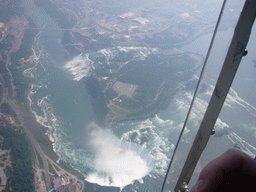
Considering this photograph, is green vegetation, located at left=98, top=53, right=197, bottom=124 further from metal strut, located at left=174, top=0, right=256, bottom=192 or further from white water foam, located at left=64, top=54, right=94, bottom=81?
metal strut, located at left=174, top=0, right=256, bottom=192

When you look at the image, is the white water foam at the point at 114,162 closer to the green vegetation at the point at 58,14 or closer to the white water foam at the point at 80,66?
the white water foam at the point at 80,66

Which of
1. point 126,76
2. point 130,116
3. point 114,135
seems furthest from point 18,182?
point 126,76

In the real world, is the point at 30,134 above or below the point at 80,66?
below

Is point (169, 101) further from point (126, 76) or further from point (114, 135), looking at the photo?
point (114, 135)

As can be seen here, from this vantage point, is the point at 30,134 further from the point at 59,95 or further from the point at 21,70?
the point at 21,70

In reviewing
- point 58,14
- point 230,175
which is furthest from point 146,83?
point 58,14

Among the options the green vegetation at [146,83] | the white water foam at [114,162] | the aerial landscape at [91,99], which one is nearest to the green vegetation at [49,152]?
the aerial landscape at [91,99]
